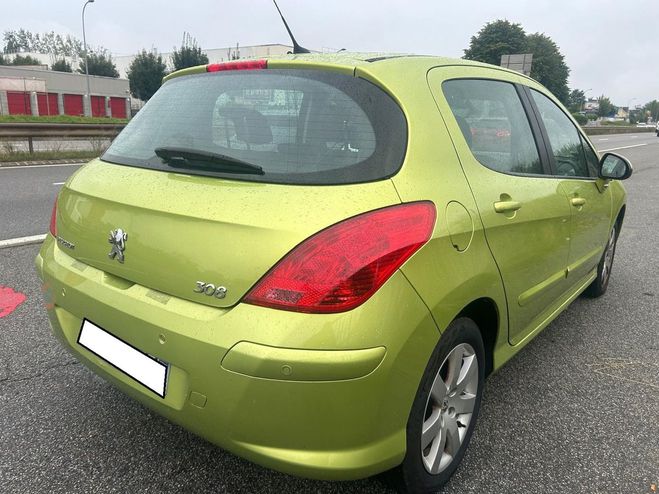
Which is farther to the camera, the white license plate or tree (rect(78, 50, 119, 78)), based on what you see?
tree (rect(78, 50, 119, 78))

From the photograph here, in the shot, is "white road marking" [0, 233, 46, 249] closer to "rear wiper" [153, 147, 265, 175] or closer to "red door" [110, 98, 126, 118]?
"rear wiper" [153, 147, 265, 175]

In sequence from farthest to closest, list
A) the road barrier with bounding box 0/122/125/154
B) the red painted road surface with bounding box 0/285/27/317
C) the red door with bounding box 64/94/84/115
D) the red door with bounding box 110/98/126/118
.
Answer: the red door with bounding box 110/98/126/118
the red door with bounding box 64/94/84/115
the road barrier with bounding box 0/122/125/154
the red painted road surface with bounding box 0/285/27/317

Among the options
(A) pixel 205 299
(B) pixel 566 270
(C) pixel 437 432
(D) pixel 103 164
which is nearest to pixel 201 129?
(D) pixel 103 164

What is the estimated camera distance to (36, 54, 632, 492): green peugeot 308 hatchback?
153 centimetres

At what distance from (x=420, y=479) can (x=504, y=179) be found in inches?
49.0

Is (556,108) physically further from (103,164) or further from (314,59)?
(103,164)

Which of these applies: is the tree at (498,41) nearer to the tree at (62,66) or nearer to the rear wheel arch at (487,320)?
the tree at (62,66)

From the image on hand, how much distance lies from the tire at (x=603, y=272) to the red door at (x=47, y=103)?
61648mm

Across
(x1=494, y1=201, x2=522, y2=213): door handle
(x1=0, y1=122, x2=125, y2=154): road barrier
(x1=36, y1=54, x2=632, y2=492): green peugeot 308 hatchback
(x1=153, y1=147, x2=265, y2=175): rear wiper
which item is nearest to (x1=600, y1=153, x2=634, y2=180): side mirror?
(x1=36, y1=54, x2=632, y2=492): green peugeot 308 hatchback

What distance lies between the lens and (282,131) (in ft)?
6.14

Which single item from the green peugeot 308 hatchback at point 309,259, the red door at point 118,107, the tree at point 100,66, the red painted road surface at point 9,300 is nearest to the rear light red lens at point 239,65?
the green peugeot 308 hatchback at point 309,259

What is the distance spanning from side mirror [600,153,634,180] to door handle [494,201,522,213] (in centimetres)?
153

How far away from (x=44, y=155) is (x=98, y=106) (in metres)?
53.1

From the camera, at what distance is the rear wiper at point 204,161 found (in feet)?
6.00
